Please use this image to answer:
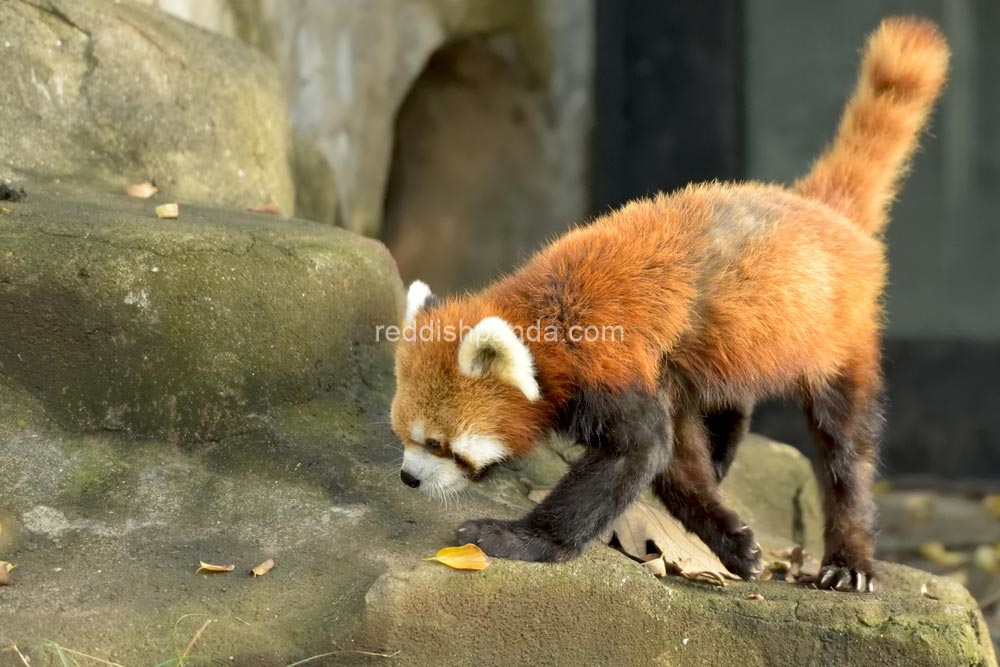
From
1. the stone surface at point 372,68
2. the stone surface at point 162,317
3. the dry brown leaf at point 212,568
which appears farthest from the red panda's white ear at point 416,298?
the stone surface at point 372,68

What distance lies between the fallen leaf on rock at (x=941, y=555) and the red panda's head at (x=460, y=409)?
4363 millimetres

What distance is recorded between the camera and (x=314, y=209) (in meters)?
6.89

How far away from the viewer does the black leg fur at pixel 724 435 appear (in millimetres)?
4672

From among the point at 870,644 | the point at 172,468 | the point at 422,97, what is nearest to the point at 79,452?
the point at 172,468

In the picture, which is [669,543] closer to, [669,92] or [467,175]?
[669,92]

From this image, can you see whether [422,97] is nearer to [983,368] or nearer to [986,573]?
[983,368]

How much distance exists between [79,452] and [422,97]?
6064 mm

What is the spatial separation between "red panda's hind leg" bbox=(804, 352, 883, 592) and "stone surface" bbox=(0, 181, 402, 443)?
1.91m

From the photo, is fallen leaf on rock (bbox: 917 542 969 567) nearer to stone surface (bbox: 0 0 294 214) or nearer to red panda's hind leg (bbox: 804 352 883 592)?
red panda's hind leg (bbox: 804 352 883 592)

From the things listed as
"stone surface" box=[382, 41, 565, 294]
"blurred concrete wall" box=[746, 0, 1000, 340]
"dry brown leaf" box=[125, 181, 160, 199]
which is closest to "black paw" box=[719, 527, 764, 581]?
"dry brown leaf" box=[125, 181, 160, 199]

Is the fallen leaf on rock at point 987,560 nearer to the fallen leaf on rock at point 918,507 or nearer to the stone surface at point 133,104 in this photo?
the fallen leaf on rock at point 918,507

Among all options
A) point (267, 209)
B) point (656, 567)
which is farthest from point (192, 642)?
point (267, 209)

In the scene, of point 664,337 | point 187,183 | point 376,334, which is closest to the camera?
point 664,337

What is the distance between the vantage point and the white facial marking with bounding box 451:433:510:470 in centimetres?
368
